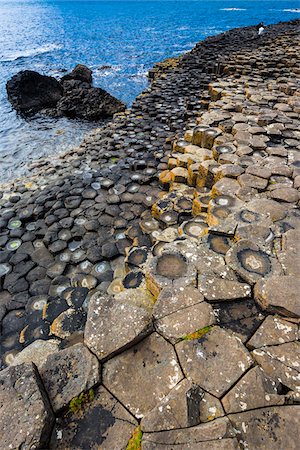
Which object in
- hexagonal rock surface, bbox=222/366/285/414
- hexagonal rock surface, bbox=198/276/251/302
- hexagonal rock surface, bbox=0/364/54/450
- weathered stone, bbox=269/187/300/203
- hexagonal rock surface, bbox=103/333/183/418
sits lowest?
hexagonal rock surface, bbox=103/333/183/418

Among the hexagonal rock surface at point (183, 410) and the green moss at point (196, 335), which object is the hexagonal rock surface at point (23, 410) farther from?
the green moss at point (196, 335)

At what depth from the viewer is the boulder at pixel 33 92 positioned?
14743 mm

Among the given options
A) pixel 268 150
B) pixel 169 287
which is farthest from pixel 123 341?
pixel 268 150

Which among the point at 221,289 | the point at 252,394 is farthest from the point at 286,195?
the point at 252,394

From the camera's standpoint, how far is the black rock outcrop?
13.1 metres

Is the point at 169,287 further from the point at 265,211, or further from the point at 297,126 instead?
the point at 297,126

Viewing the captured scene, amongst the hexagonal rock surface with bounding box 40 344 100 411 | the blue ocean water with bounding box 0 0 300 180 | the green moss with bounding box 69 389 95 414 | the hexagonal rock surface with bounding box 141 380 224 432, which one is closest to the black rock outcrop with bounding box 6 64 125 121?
the blue ocean water with bounding box 0 0 300 180

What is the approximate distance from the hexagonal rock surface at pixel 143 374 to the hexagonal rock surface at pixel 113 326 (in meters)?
0.09

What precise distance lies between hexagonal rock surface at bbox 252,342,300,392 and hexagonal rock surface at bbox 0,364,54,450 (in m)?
1.50

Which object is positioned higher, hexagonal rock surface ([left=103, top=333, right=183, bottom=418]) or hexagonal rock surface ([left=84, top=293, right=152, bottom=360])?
hexagonal rock surface ([left=84, top=293, right=152, bottom=360])

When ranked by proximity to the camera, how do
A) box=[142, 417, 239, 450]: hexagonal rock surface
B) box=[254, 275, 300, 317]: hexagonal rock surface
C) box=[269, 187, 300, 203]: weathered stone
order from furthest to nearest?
box=[269, 187, 300, 203]: weathered stone < box=[254, 275, 300, 317]: hexagonal rock surface < box=[142, 417, 239, 450]: hexagonal rock surface

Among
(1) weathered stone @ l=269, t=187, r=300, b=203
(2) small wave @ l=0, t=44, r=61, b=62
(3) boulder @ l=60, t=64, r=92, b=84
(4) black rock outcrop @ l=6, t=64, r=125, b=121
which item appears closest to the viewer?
(1) weathered stone @ l=269, t=187, r=300, b=203

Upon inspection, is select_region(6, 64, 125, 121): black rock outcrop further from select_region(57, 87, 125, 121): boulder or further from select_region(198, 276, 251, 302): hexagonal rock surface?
select_region(198, 276, 251, 302): hexagonal rock surface

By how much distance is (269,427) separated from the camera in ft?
5.25
